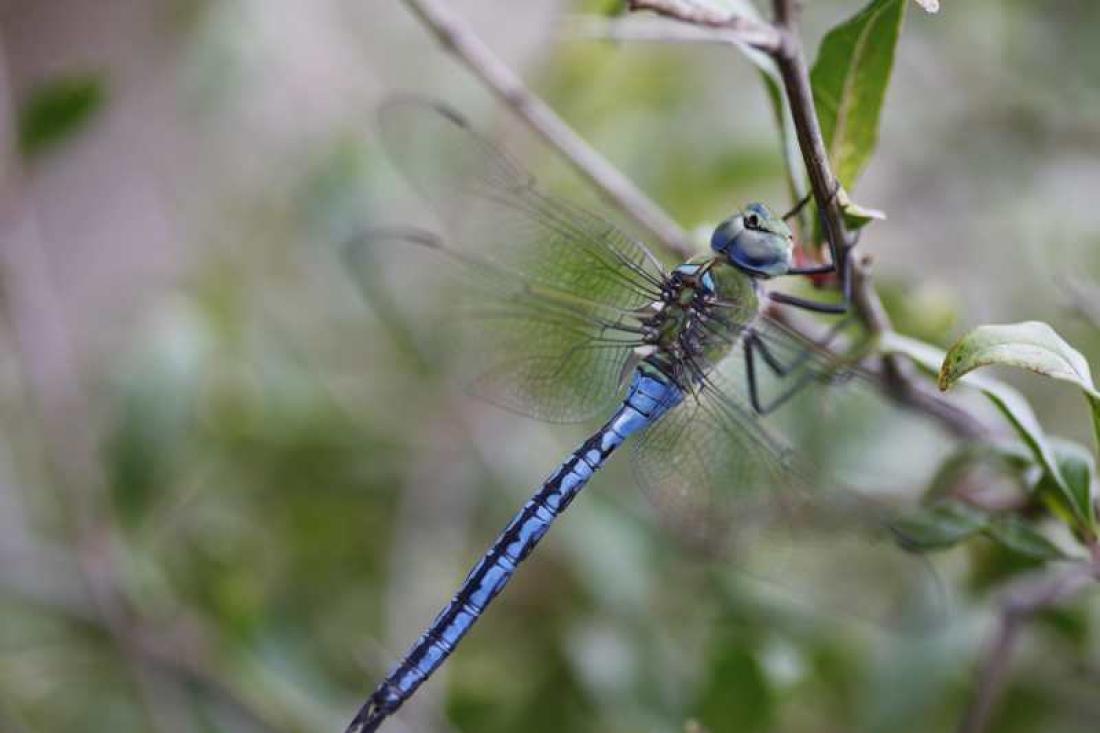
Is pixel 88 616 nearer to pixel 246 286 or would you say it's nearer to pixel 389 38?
pixel 246 286

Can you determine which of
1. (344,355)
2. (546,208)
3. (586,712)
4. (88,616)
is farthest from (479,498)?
(546,208)

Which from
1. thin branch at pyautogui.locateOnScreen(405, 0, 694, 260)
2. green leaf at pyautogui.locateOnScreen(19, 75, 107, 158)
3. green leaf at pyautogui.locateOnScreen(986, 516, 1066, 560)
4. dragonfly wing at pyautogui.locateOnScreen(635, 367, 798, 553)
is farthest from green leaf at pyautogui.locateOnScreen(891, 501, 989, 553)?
green leaf at pyautogui.locateOnScreen(19, 75, 107, 158)

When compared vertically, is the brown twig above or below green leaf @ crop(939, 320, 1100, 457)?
above

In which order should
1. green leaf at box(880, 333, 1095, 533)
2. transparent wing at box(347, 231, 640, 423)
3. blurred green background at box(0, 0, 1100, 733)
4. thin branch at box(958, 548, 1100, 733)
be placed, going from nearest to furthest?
green leaf at box(880, 333, 1095, 533)
thin branch at box(958, 548, 1100, 733)
transparent wing at box(347, 231, 640, 423)
blurred green background at box(0, 0, 1100, 733)

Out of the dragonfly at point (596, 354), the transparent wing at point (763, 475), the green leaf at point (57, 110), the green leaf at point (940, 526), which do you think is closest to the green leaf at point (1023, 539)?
the green leaf at point (940, 526)

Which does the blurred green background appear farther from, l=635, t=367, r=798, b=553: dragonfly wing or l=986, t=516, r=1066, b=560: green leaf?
l=986, t=516, r=1066, b=560: green leaf

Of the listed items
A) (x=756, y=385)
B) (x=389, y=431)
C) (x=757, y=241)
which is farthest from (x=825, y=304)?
(x=389, y=431)
